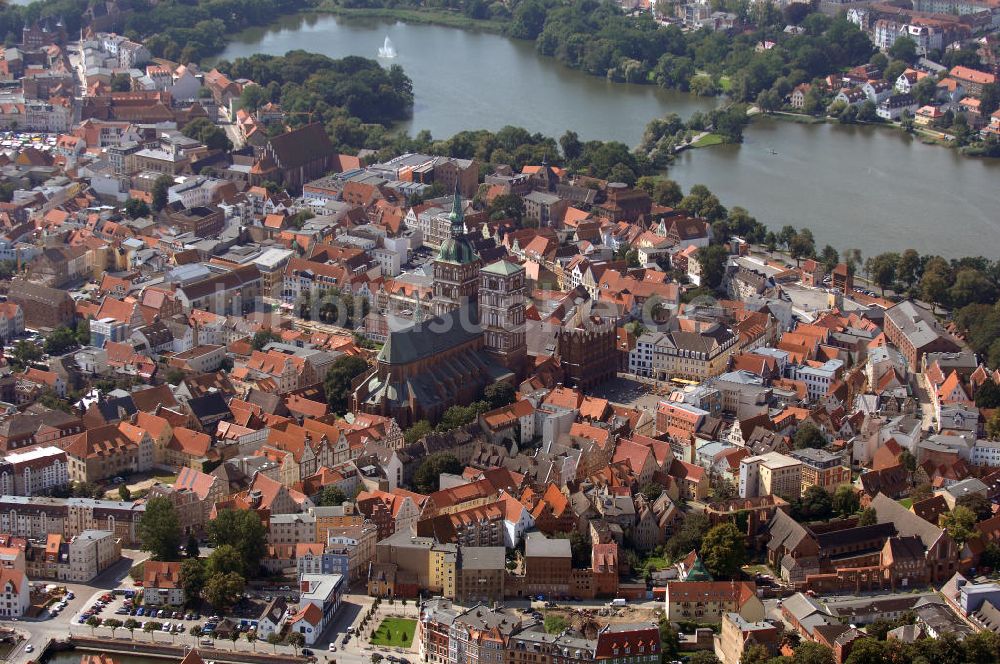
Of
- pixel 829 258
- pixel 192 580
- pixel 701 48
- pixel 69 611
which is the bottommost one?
pixel 69 611

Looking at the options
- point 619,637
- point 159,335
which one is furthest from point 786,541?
point 159,335

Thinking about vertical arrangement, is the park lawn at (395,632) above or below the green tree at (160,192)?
below

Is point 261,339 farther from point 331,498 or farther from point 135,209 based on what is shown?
point 135,209

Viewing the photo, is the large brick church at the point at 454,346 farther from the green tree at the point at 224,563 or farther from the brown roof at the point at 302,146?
the brown roof at the point at 302,146

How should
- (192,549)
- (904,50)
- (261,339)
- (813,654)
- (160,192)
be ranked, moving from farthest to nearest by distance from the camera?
(904,50) → (160,192) → (261,339) → (192,549) → (813,654)

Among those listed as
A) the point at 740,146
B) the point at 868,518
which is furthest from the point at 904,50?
the point at 868,518

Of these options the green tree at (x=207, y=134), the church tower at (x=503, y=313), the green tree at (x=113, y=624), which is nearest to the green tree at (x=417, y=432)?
the church tower at (x=503, y=313)

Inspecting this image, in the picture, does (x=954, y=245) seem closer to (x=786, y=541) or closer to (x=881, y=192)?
(x=881, y=192)
